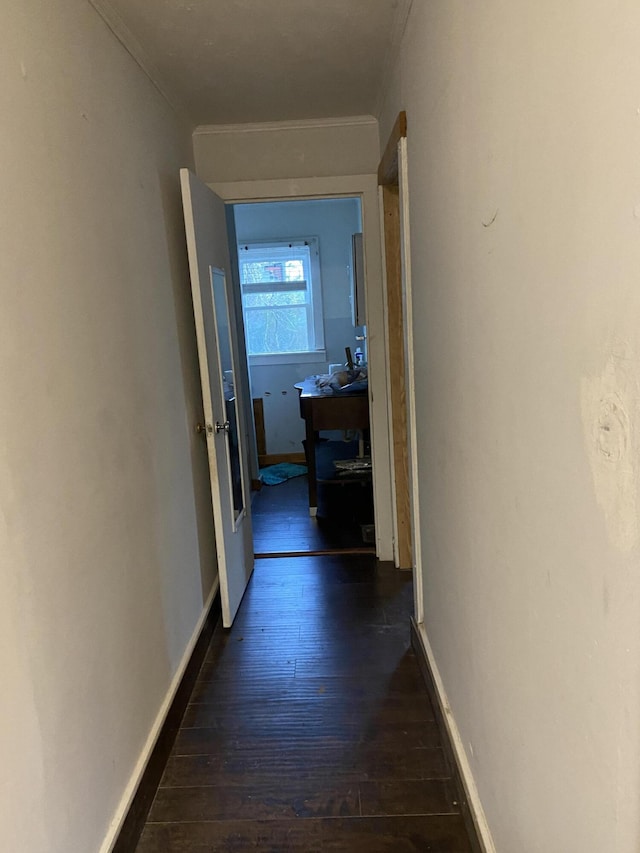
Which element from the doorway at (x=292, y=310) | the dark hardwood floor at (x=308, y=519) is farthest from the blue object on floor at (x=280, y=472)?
the dark hardwood floor at (x=308, y=519)

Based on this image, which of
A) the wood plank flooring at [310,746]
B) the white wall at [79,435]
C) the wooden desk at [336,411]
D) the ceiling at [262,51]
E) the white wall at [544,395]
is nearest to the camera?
the white wall at [544,395]

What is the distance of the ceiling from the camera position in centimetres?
178

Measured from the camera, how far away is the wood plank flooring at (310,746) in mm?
1542

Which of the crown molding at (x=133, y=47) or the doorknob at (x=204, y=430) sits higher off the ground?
the crown molding at (x=133, y=47)

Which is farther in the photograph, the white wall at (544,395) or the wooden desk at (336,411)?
the wooden desk at (336,411)

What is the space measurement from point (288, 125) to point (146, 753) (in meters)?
2.71

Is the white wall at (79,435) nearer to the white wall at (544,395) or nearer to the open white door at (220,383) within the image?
the open white door at (220,383)

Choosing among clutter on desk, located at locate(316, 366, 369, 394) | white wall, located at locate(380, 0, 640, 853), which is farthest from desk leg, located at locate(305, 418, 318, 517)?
white wall, located at locate(380, 0, 640, 853)

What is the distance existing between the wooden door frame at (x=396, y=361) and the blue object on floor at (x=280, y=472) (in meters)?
1.97

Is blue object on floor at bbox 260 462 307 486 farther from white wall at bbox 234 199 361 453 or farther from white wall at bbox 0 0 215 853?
white wall at bbox 0 0 215 853

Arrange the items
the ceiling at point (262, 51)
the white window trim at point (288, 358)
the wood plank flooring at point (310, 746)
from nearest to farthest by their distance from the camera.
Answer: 1. the wood plank flooring at point (310, 746)
2. the ceiling at point (262, 51)
3. the white window trim at point (288, 358)

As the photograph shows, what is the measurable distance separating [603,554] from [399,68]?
196 cm

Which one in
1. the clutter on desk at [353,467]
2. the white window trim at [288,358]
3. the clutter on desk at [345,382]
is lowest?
the clutter on desk at [353,467]

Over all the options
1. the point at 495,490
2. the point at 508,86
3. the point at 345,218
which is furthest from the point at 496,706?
the point at 345,218
